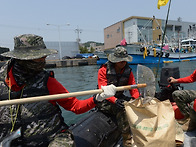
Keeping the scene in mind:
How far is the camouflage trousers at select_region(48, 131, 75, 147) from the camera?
4.89 ft

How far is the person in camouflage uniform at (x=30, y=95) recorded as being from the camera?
1.53 meters

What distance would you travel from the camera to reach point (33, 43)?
1.66m

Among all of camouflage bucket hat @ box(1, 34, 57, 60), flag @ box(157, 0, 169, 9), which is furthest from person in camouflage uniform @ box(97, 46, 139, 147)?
flag @ box(157, 0, 169, 9)

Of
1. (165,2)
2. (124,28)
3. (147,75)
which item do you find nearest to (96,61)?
(124,28)

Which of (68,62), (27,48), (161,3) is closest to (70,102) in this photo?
(27,48)

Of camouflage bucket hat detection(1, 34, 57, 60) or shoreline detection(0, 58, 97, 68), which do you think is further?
shoreline detection(0, 58, 97, 68)

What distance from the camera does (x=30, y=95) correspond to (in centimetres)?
163

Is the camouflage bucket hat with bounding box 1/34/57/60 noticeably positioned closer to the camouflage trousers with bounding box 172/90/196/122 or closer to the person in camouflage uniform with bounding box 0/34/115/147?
the person in camouflage uniform with bounding box 0/34/115/147

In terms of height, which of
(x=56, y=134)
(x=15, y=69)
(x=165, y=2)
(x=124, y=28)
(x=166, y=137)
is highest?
(x=124, y=28)

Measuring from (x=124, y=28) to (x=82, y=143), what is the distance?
41601mm

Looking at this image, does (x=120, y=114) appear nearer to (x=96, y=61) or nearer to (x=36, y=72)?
(x=36, y=72)

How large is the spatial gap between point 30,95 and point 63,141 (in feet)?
2.04

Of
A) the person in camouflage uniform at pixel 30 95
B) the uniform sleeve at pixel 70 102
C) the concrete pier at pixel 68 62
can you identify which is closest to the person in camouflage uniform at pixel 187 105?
the uniform sleeve at pixel 70 102

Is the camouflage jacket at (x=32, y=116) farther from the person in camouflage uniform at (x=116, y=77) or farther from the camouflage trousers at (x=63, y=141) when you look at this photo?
the person in camouflage uniform at (x=116, y=77)
